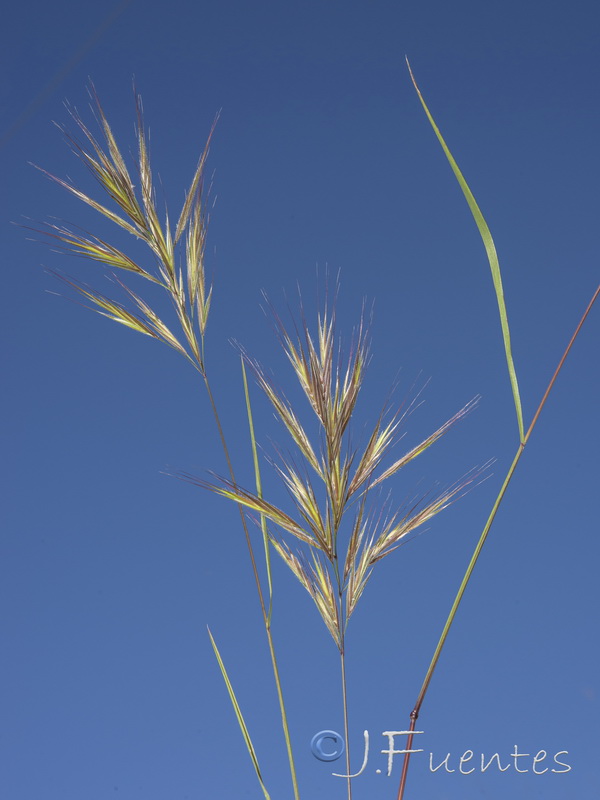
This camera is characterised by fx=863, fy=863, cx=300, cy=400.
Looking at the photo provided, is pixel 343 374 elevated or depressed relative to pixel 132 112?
depressed

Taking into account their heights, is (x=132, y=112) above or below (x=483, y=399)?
above

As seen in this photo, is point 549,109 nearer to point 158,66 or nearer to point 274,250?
point 274,250

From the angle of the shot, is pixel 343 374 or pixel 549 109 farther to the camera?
pixel 549 109

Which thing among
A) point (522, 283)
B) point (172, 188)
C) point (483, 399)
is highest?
point (172, 188)

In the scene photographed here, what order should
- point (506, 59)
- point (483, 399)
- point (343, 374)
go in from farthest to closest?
point (506, 59) < point (483, 399) < point (343, 374)

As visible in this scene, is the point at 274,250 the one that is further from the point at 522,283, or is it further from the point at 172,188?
the point at 522,283

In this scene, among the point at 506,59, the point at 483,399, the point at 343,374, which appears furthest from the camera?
the point at 506,59

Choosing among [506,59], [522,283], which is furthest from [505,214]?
[506,59]

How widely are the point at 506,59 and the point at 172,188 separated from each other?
0.55 m

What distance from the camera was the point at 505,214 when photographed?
1283mm

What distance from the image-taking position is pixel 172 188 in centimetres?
132

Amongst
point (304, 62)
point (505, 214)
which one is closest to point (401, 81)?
point (304, 62)

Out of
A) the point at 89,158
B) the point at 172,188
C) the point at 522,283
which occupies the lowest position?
the point at 89,158

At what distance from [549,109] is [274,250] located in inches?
18.4
